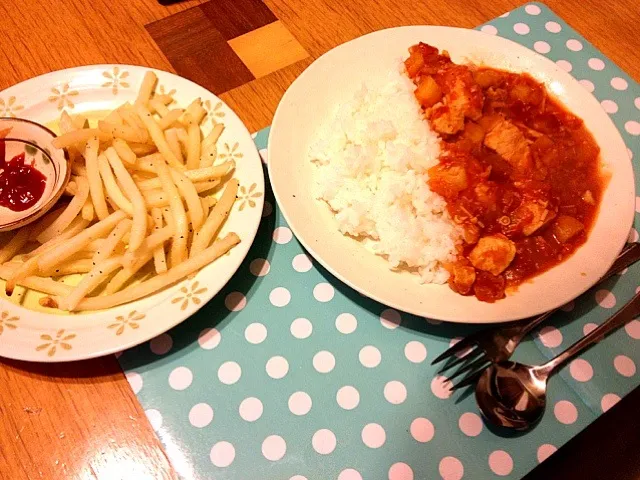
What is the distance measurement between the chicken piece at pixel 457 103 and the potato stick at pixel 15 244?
1.81 m

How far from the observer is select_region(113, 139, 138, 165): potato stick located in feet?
6.95

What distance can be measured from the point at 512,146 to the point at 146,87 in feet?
5.53

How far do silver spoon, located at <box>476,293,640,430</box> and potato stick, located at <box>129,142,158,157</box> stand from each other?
164 centimetres

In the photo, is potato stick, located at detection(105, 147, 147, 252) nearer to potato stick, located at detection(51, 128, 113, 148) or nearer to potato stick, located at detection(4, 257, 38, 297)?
potato stick, located at detection(51, 128, 113, 148)

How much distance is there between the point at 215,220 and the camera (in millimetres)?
2066

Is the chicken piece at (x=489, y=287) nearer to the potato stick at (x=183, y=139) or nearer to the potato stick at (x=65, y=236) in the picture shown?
the potato stick at (x=183, y=139)

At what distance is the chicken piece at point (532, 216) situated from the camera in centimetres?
215

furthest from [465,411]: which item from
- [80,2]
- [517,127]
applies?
[80,2]

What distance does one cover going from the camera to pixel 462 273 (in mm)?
2008

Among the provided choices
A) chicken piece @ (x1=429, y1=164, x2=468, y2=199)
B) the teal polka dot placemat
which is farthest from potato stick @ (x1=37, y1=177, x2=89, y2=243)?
chicken piece @ (x1=429, y1=164, x2=468, y2=199)

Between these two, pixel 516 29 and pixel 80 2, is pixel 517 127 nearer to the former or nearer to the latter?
pixel 516 29

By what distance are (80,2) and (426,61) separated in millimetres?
2157

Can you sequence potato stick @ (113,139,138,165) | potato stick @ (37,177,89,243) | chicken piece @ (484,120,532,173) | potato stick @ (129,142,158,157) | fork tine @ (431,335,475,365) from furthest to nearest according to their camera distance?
chicken piece @ (484,120,532,173)
potato stick @ (129,142,158,157)
potato stick @ (113,139,138,165)
potato stick @ (37,177,89,243)
fork tine @ (431,335,475,365)

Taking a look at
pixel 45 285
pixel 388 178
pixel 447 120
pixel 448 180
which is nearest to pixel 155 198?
pixel 45 285
